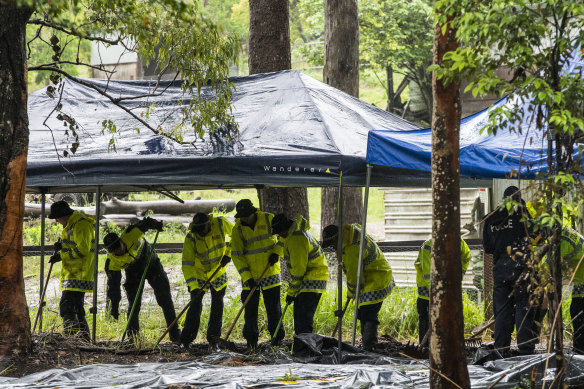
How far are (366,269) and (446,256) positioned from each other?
3397 mm

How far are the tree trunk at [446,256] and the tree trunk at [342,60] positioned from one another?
7.91 metres

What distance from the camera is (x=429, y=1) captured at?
2261 centimetres

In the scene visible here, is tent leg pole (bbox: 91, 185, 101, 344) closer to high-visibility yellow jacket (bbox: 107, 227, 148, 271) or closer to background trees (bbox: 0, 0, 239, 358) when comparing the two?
high-visibility yellow jacket (bbox: 107, 227, 148, 271)

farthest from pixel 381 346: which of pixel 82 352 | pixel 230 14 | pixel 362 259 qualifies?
pixel 230 14

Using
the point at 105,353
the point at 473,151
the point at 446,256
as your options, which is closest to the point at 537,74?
the point at 446,256

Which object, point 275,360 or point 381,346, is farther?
point 381,346

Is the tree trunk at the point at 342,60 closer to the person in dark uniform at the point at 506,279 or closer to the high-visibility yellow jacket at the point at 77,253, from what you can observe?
the high-visibility yellow jacket at the point at 77,253

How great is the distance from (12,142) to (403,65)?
1666 cm

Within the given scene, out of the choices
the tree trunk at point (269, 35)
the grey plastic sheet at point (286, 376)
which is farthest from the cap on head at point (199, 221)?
the tree trunk at point (269, 35)

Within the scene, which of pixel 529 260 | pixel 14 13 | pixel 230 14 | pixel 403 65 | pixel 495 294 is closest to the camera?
pixel 529 260

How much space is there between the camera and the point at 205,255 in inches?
355

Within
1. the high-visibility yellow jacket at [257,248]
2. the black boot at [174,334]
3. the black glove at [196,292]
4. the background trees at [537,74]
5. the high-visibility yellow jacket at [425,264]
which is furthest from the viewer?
the black boot at [174,334]

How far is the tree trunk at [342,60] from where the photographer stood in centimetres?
1305

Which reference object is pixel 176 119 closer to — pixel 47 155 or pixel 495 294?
pixel 47 155
